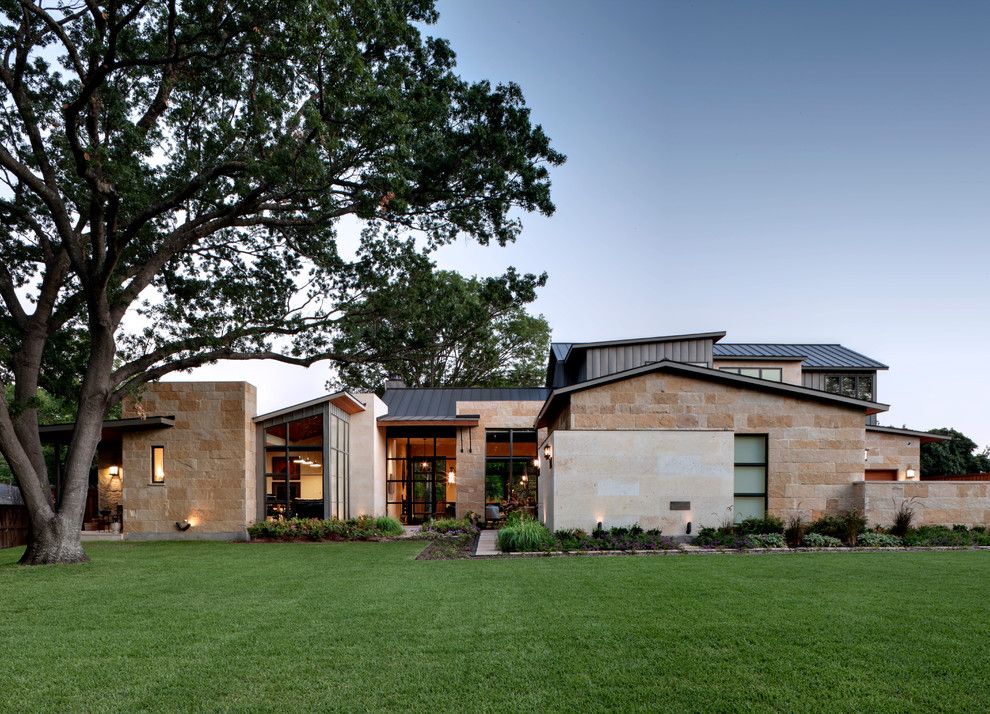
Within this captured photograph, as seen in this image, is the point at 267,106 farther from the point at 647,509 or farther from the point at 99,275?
the point at 647,509

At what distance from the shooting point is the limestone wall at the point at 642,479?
14398mm

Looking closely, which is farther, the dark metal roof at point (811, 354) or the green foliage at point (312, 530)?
the dark metal roof at point (811, 354)

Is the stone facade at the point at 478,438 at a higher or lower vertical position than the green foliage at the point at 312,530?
higher

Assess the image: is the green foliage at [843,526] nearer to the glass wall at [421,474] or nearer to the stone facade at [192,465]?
the glass wall at [421,474]

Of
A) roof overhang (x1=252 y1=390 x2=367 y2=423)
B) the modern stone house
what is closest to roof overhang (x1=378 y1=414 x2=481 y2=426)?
the modern stone house

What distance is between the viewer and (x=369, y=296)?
14516mm

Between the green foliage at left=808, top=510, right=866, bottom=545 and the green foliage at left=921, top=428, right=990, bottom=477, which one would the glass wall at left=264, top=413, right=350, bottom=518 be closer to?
the green foliage at left=808, top=510, right=866, bottom=545

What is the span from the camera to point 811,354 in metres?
27.0

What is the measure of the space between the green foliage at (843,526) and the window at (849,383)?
12.8 m

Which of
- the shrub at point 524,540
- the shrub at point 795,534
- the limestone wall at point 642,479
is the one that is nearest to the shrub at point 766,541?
the shrub at point 795,534

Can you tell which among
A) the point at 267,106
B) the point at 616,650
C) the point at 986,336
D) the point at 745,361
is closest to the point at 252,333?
the point at 267,106

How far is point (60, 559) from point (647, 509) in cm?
1239

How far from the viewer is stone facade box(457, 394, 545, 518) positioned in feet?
76.5

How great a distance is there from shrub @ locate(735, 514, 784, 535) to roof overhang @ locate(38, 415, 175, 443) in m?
15.1
